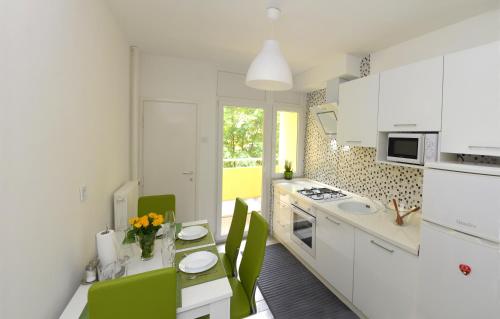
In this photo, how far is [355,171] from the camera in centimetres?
273

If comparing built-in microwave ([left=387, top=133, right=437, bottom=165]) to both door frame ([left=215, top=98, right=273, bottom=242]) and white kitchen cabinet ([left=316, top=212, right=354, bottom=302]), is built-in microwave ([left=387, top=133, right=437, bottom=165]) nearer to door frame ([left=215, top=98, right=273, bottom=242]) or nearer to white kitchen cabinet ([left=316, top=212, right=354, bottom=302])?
white kitchen cabinet ([left=316, top=212, right=354, bottom=302])

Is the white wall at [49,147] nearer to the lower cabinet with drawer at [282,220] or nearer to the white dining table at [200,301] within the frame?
the white dining table at [200,301]

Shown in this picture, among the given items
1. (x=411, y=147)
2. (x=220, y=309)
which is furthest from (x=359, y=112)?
(x=220, y=309)

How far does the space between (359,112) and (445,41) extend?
2.72 feet

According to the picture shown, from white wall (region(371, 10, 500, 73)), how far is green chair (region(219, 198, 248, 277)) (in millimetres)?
2079

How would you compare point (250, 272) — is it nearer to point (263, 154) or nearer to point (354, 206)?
point (354, 206)

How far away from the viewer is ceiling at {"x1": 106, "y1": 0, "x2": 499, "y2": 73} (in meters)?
1.61

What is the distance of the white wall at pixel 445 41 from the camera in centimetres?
162

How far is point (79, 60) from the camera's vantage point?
1.25m

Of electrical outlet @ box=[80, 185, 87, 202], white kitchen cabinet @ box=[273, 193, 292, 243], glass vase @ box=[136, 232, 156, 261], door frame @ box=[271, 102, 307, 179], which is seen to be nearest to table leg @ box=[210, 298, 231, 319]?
glass vase @ box=[136, 232, 156, 261]

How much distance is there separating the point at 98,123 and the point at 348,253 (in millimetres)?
2282

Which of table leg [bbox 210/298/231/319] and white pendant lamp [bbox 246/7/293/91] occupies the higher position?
white pendant lamp [bbox 246/7/293/91]

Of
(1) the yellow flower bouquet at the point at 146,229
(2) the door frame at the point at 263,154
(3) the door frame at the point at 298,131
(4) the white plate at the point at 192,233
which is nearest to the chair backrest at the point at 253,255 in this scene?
(4) the white plate at the point at 192,233

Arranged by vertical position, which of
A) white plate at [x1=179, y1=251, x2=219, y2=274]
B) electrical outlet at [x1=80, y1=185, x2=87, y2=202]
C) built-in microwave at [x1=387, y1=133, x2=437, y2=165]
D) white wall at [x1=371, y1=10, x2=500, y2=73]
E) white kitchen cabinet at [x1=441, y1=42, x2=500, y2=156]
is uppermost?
white wall at [x1=371, y1=10, x2=500, y2=73]
